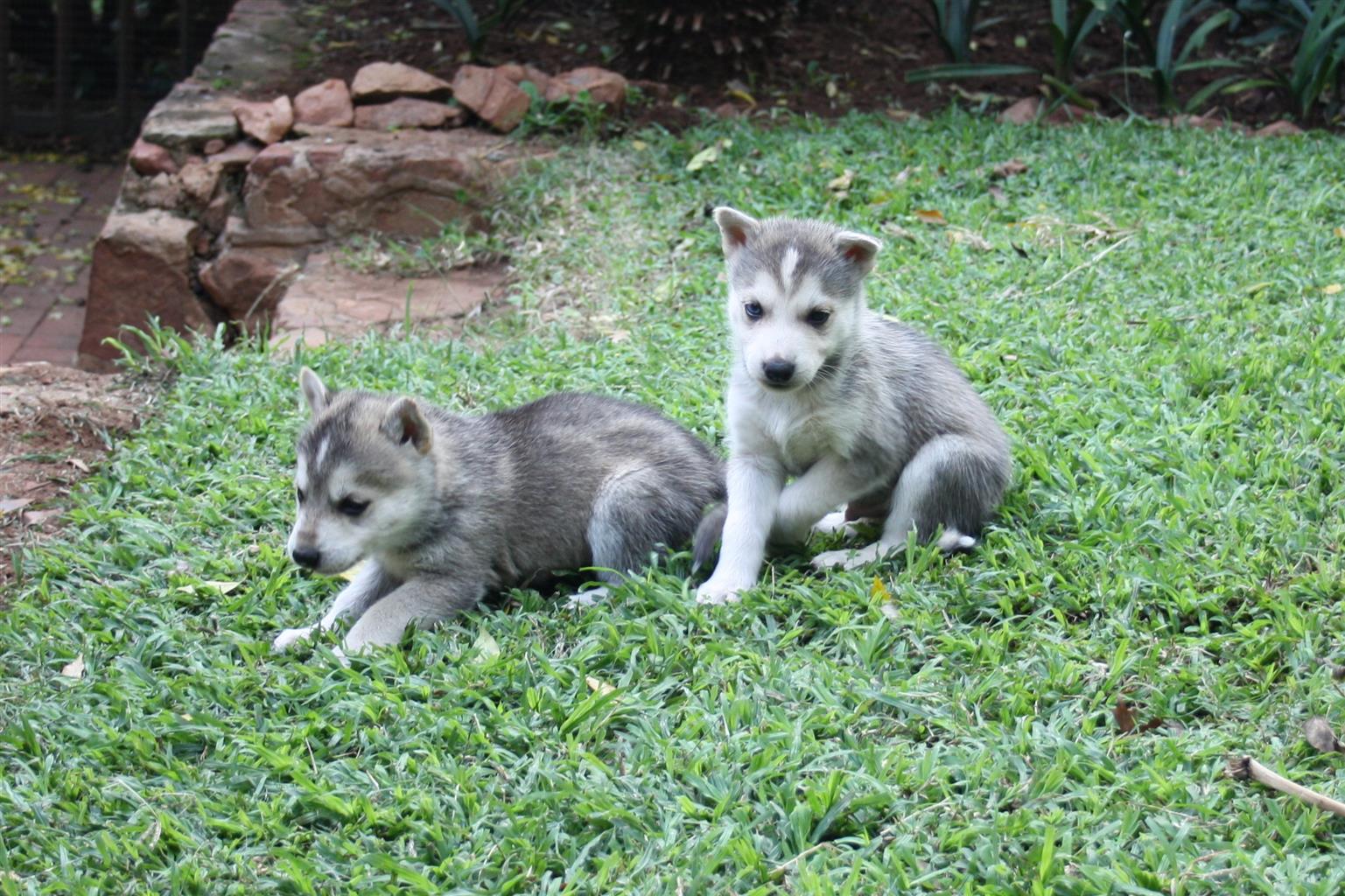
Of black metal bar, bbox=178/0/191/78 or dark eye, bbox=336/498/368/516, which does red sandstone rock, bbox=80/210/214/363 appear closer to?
black metal bar, bbox=178/0/191/78

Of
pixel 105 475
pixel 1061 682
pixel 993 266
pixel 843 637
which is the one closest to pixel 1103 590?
pixel 1061 682

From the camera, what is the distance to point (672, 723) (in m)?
4.22

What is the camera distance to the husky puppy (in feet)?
16.4

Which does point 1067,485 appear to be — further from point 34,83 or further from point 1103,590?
point 34,83

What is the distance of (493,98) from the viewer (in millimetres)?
9984

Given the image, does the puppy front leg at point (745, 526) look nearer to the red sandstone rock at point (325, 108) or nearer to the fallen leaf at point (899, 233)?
the fallen leaf at point (899, 233)

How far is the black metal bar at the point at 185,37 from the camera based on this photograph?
13602 millimetres

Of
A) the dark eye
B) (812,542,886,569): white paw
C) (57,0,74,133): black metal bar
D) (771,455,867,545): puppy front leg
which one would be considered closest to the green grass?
(812,542,886,569): white paw

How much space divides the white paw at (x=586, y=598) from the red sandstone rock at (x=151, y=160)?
20.3 feet

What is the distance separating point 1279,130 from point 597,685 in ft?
25.5

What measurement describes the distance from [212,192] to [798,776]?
736 centimetres

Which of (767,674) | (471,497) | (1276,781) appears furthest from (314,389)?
(1276,781)

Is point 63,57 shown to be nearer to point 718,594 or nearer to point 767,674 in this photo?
point 718,594

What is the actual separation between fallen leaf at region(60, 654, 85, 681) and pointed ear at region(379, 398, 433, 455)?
1.31m
